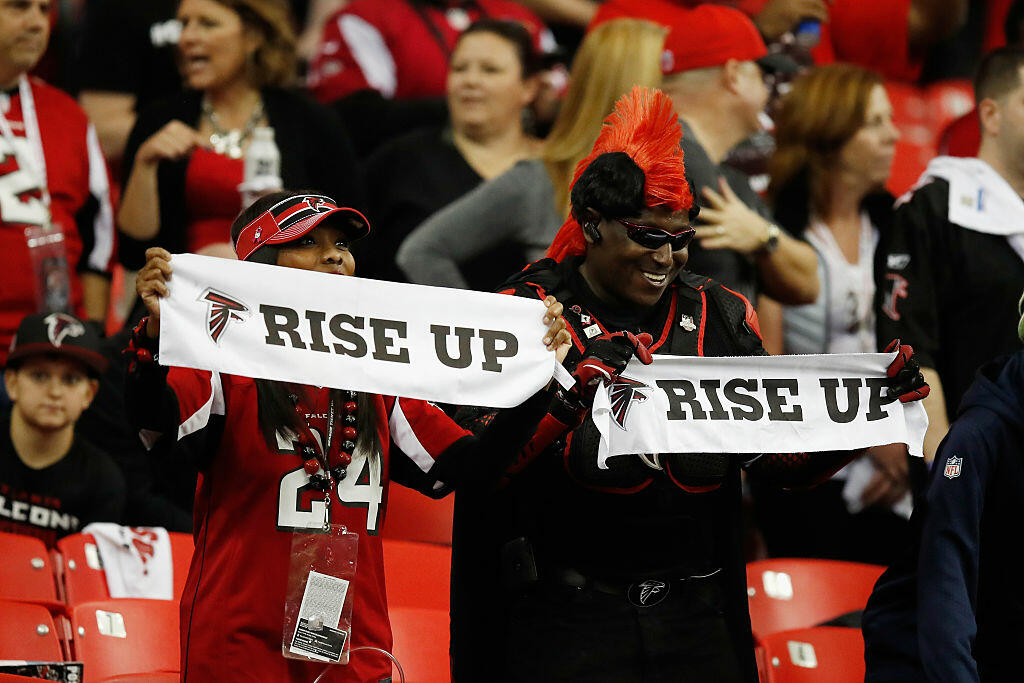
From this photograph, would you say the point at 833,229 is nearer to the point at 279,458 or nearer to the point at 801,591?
the point at 801,591

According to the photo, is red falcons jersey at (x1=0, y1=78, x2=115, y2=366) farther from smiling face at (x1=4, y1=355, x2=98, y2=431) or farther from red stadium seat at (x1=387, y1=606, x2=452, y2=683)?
red stadium seat at (x1=387, y1=606, x2=452, y2=683)

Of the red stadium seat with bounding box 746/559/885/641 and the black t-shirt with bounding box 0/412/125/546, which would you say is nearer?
the red stadium seat with bounding box 746/559/885/641

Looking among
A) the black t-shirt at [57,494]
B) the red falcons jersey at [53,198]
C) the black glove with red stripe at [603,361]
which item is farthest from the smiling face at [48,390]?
the black glove with red stripe at [603,361]

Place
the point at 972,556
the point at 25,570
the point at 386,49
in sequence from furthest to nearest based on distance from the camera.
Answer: the point at 386,49
the point at 25,570
the point at 972,556

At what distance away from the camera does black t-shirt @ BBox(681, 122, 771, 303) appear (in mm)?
4789

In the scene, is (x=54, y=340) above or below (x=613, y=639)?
above

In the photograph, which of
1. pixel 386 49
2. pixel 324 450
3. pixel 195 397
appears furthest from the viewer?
pixel 386 49

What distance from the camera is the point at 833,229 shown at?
5.80 metres

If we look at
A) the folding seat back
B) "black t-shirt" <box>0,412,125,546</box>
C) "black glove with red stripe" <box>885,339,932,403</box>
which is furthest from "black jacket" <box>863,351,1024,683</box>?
"black t-shirt" <box>0,412,125,546</box>

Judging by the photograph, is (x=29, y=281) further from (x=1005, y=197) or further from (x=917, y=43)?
(x=917, y=43)

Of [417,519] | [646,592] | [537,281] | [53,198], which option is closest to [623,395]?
[537,281]

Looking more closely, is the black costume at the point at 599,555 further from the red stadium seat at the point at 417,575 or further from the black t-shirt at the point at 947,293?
the black t-shirt at the point at 947,293

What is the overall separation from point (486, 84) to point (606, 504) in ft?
9.89

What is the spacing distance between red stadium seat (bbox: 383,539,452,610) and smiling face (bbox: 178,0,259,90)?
2.18 meters
